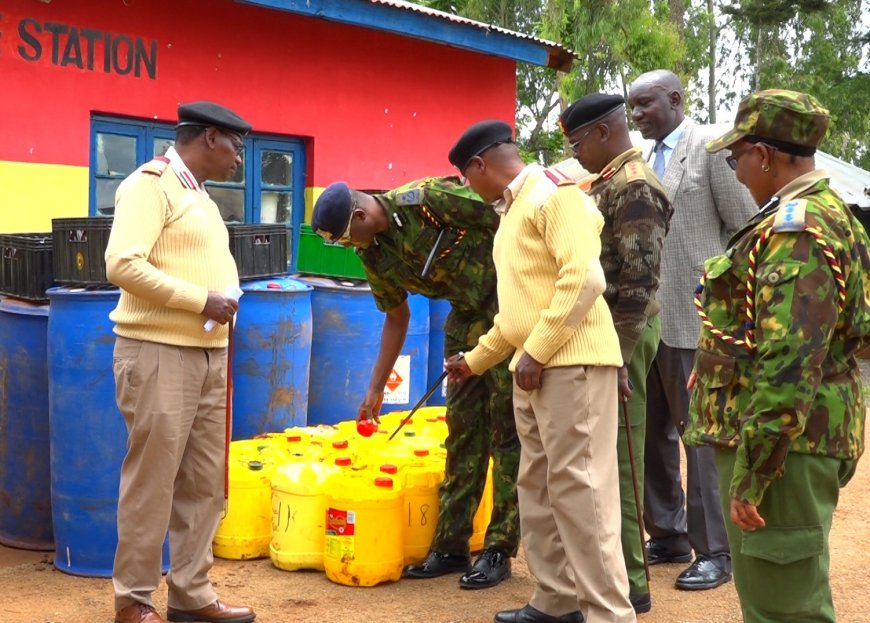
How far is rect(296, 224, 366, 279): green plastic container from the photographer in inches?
270

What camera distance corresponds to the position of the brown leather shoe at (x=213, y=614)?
4430 millimetres

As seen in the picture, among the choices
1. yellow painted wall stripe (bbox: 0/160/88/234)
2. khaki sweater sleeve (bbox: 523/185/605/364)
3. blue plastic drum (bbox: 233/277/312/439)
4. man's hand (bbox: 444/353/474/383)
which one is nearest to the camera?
khaki sweater sleeve (bbox: 523/185/605/364)

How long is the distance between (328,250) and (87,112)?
2.10 m

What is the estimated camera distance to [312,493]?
199 inches

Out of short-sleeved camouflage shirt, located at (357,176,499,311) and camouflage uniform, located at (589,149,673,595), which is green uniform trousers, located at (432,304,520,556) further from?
camouflage uniform, located at (589,149,673,595)

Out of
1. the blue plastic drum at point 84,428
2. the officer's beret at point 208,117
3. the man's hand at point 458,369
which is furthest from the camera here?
the blue plastic drum at point 84,428

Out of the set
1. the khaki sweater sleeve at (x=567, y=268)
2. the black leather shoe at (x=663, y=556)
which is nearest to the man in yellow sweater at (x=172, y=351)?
the khaki sweater sleeve at (x=567, y=268)

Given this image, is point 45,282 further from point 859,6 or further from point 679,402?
point 859,6

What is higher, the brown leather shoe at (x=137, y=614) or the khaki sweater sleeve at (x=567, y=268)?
the khaki sweater sleeve at (x=567, y=268)

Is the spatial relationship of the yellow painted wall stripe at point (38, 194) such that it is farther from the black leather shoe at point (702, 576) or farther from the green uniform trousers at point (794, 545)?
the green uniform trousers at point (794, 545)

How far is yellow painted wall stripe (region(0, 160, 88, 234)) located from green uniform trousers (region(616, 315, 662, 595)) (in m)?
4.44

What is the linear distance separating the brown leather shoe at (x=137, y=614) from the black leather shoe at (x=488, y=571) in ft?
4.61

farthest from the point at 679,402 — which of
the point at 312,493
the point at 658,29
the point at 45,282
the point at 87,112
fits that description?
the point at 658,29

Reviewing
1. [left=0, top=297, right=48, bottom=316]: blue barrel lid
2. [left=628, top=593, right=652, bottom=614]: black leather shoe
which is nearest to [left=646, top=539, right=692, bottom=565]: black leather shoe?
[left=628, top=593, right=652, bottom=614]: black leather shoe
